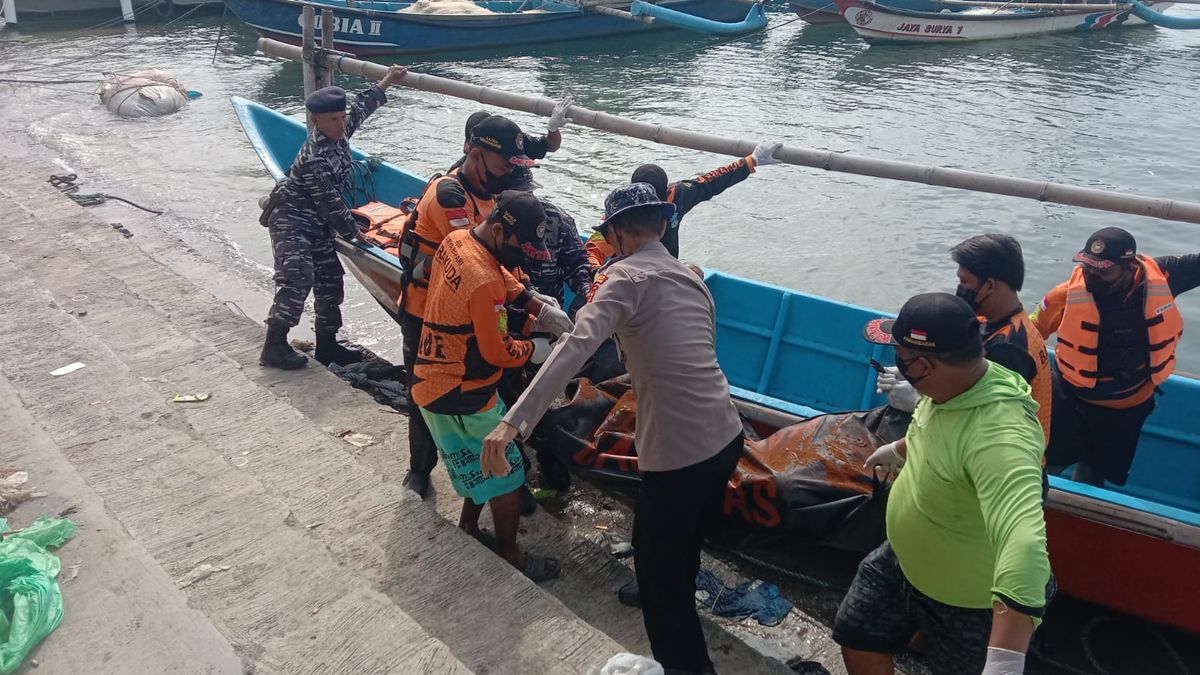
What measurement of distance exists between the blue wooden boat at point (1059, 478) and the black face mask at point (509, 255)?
1.77 metres

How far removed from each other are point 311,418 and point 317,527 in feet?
4.74

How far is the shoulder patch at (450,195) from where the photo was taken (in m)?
4.32

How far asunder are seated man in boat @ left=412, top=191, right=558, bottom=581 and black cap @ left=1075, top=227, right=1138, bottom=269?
8.70 ft

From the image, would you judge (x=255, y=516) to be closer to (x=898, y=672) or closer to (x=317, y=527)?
(x=317, y=527)

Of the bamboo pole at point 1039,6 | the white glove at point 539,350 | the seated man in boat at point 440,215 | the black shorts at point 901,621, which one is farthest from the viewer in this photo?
the bamboo pole at point 1039,6

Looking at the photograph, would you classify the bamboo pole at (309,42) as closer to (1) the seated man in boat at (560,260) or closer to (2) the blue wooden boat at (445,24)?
(1) the seated man in boat at (560,260)

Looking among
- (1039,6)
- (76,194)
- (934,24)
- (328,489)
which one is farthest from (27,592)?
(1039,6)

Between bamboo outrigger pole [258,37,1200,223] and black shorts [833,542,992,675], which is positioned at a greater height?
bamboo outrigger pole [258,37,1200,223]

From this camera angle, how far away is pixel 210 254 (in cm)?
1009

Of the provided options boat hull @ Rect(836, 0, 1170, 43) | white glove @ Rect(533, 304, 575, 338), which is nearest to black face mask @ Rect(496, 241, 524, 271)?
white glove @ Rect(533, 304, 575, 338)

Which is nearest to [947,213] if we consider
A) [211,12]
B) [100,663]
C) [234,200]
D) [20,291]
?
[234,200]

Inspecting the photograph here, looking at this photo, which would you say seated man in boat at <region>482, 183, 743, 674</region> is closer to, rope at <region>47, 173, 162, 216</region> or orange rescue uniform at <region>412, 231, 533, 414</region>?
orange rescue uniform at <region>412, 231, 533, 414</region>

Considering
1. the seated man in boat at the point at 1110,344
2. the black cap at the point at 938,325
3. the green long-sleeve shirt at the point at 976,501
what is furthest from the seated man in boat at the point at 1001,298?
the seated man in boat at the point at 1110,344

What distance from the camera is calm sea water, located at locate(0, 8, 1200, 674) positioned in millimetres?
10391
